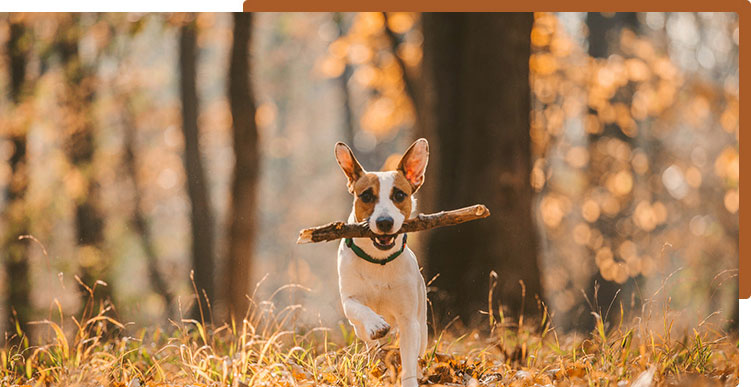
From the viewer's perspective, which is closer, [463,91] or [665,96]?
[463,91]

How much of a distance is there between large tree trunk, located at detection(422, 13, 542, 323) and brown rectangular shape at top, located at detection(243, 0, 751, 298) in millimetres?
259

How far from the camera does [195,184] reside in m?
7.11

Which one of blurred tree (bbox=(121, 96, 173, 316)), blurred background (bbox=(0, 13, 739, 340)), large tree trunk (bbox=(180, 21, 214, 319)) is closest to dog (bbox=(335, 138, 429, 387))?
blurred background (bbox=(0, 13, 739, 340))

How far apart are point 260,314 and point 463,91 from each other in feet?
7.66

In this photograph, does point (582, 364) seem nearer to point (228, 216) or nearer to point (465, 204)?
point (465, 204)

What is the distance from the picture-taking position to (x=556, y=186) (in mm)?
10172

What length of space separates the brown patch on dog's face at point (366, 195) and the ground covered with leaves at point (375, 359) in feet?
2.46

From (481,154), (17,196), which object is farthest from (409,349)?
(17,196)

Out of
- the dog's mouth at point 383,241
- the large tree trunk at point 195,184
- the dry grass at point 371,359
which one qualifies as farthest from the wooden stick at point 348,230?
the large tree trunk at point 195,184

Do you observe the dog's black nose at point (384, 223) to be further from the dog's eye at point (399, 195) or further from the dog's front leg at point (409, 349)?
the dog's front leg at point (409, 349)

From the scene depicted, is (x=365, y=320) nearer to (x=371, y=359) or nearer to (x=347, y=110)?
(x=371, y=359)

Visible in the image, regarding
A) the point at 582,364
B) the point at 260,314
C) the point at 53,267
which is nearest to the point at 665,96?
the point at 582,364

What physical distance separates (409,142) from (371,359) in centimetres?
285

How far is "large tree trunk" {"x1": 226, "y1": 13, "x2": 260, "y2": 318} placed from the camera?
20.5 ft
